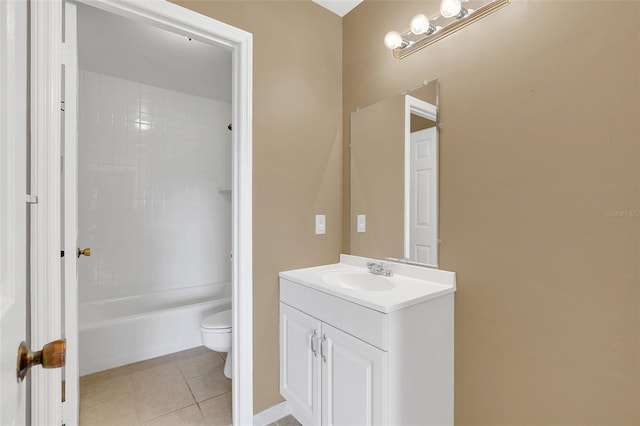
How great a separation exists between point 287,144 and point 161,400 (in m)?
1.77

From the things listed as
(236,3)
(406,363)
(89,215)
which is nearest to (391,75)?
(236,3)

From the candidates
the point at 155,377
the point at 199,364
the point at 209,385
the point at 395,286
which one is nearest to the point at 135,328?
the point at 155,377

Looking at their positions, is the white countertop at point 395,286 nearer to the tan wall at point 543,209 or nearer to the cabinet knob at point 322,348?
the tan wall at point 543,209

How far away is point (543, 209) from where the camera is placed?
45.2 inches

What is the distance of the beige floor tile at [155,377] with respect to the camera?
203 cm

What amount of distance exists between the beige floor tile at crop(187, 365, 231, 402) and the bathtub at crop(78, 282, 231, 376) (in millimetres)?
517

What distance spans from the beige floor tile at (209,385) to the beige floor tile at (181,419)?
12 centimetres

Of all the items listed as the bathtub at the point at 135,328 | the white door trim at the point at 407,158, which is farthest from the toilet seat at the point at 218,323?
the white door trim at the point at 407,158

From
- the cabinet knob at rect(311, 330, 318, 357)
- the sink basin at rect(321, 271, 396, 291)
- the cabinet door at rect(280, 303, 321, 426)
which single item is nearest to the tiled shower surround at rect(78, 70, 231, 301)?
the cabinet door at rect(280, 303, 321, 426)

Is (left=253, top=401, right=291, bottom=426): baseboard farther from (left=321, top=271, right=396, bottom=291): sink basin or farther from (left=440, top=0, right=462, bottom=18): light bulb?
(left=440, top=0, right=462, bottom=18): light bulb

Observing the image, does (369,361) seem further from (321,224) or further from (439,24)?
(439,24)
